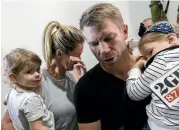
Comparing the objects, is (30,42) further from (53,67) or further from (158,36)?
(158,36)

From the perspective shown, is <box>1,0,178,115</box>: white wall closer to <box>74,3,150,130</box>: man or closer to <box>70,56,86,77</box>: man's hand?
<box>70,56,86,77</box>: man's hand

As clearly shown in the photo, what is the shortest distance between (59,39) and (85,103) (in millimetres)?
314

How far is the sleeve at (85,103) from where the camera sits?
3.81ft

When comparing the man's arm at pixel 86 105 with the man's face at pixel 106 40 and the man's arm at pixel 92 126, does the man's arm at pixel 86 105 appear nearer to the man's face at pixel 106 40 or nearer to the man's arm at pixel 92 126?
the man's arm at pixel 92 126

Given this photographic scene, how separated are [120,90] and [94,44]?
0.73 feet

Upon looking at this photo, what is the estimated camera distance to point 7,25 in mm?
1335

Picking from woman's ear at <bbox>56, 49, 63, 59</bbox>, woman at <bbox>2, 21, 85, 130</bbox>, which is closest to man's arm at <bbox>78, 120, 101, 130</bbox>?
woman at <bbox>2, 21, 85, 130</bbox>

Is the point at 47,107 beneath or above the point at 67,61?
beneath

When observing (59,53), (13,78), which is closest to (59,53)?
(59,53)

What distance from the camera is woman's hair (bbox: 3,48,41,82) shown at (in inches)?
47.4

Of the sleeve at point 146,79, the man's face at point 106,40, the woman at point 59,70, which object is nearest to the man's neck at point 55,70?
the woman at point 59,70

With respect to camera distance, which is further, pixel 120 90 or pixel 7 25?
pixel 7 25

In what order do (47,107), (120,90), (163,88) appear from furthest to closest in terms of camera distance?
(47,107) → (120,90) → (163,88)

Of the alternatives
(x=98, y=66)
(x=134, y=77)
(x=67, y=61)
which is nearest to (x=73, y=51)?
(x=67, y=61)
